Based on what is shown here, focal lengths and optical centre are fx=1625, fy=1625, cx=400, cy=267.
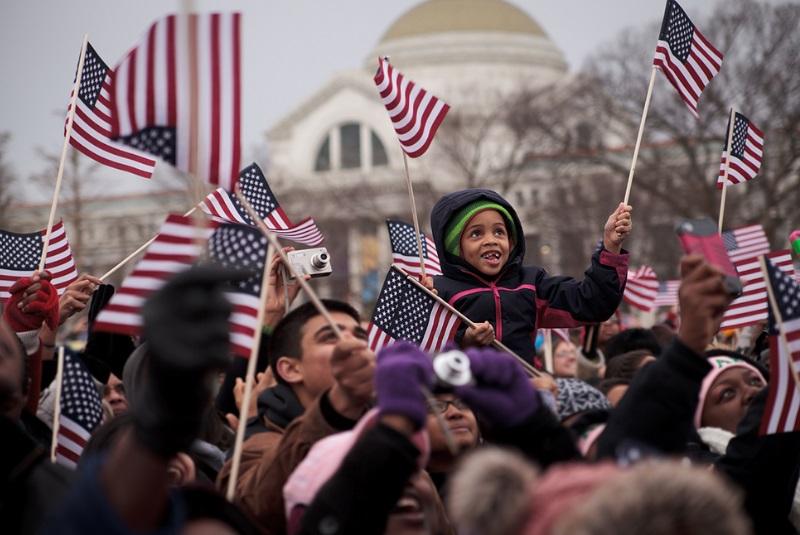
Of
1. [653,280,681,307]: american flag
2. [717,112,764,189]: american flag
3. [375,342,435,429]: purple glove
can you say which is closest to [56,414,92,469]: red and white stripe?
[375,342,435,429]: purple glove

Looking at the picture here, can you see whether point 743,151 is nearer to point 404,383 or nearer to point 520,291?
point 520,291

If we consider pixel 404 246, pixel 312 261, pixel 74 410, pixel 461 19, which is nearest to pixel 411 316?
pixel 312 261

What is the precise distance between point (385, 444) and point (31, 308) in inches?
97.7

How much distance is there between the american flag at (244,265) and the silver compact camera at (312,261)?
7.19 feet

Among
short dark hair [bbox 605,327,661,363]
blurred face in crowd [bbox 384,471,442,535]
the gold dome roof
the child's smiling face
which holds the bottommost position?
short dark hair [bbox 605,327,661,363]

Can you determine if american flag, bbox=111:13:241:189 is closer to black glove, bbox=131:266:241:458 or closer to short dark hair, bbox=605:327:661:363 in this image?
black glove, bbox=131:266:241:458

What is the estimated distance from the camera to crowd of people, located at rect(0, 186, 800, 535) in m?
2.75

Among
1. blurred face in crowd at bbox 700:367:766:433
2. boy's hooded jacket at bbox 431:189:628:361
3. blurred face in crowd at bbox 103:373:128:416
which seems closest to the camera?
blurred face in crowd at bbox 700:367:766:433

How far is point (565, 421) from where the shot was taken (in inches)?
181

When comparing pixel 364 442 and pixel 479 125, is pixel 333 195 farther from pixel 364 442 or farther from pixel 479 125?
pixel 364 442

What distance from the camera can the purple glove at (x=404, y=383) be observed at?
331cm

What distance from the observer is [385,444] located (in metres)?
3.31

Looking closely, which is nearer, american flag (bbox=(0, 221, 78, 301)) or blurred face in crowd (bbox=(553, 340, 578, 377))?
american flag (bbox=(0, 221, 78, 301))

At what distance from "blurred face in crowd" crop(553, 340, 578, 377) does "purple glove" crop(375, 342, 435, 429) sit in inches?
266
